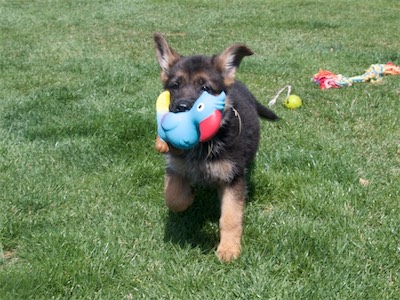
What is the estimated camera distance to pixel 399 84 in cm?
791

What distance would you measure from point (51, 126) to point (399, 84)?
5538 millimetres

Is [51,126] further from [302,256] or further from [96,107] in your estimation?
[302,256]

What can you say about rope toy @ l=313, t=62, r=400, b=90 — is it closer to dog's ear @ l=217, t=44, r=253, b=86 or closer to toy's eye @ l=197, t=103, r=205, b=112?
dog's ear @ l=217, t=44, r=253, b=86

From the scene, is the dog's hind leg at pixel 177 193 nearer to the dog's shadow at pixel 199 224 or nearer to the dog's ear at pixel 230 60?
the dog's shadow at pixel 199 224

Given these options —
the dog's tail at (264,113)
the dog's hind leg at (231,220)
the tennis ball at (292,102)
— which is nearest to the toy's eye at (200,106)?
the dog's hind leg at (231,220)

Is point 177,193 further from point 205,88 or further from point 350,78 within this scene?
point 350,78

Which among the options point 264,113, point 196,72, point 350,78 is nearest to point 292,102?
point 264,113

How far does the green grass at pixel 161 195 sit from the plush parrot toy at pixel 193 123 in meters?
0.89

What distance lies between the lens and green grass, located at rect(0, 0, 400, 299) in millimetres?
3283

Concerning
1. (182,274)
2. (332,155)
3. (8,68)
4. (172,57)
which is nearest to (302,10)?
(8,68)

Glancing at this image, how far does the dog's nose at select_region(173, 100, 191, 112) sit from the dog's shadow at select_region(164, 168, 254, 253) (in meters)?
1.04

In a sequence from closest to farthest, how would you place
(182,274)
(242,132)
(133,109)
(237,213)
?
(182,274), (237,213), (242,132), (133,109)

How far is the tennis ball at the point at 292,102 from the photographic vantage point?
6.85 metres

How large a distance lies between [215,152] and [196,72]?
658 mm
